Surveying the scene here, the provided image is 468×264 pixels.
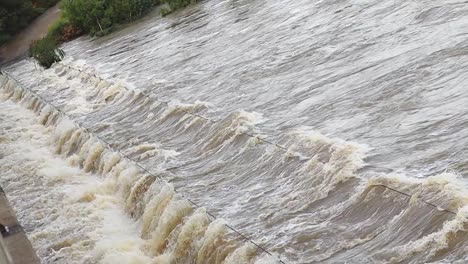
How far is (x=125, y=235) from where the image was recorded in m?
11.2

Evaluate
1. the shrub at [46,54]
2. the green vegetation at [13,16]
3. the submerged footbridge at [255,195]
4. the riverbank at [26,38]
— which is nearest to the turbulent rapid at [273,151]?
the submerged footbridge at [255,195]

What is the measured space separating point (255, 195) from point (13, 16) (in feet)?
122

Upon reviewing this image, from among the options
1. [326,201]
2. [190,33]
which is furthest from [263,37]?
[326,201]

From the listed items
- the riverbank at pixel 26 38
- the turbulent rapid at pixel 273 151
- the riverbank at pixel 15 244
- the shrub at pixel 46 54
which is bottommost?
the riverbank at pixel 26 38

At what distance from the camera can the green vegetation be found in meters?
43.6

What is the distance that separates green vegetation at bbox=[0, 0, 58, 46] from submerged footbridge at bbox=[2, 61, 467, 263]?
29.3 meters

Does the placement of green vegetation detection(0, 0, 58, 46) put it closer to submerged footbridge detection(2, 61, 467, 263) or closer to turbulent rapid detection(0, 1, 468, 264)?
turbulent rapid detection(0, 1, 468, 264)

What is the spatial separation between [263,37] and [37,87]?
1044cm

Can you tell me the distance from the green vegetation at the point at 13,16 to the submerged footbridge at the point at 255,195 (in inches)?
1155

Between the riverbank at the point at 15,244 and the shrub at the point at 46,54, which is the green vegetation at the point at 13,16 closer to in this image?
the shrub at the point at 46,54

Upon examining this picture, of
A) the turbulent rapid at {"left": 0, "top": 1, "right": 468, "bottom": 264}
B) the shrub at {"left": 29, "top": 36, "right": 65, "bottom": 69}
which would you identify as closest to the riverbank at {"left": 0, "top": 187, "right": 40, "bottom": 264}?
the turbulent rapid at {"left": 0, "top": 1, "right": 468, "bottom": 264}

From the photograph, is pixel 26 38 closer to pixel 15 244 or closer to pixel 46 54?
pixel 46 54

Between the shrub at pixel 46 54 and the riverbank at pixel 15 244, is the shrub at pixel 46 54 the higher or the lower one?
the lower one

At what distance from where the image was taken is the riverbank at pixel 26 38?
41250mm
